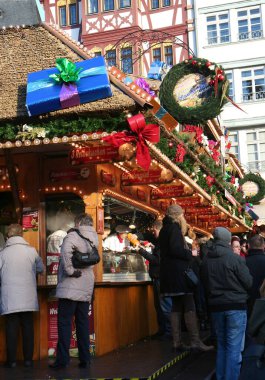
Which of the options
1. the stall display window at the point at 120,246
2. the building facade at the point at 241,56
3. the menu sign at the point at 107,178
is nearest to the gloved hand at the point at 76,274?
the stall display window at the point at 120,246

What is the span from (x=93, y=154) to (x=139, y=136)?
1.05 meters

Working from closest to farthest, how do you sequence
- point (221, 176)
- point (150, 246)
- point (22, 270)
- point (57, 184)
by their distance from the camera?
point (22, 270) < point (57, 184) < point (150, 246) < point (221, 176)

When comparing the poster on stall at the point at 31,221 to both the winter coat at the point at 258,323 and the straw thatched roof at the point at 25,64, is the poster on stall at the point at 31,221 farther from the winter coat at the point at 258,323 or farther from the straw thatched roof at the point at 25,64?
the winter coat at the point at 258,323

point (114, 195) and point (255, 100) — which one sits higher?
point (255, 100)

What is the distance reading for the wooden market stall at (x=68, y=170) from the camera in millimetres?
8328

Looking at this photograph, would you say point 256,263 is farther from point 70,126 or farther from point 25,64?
point 25,64

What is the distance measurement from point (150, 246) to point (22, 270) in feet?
11.3

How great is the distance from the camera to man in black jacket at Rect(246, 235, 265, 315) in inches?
297

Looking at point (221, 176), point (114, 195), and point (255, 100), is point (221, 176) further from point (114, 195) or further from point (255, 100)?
point (255, 100)

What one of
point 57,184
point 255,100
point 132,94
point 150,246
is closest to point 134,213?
point 150,246

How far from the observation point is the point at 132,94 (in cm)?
837

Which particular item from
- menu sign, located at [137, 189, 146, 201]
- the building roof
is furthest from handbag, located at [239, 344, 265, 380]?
menu sign, located at [137, 189, 146, 201]

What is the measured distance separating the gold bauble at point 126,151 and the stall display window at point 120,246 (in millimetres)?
1707

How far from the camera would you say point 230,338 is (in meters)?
6.68
